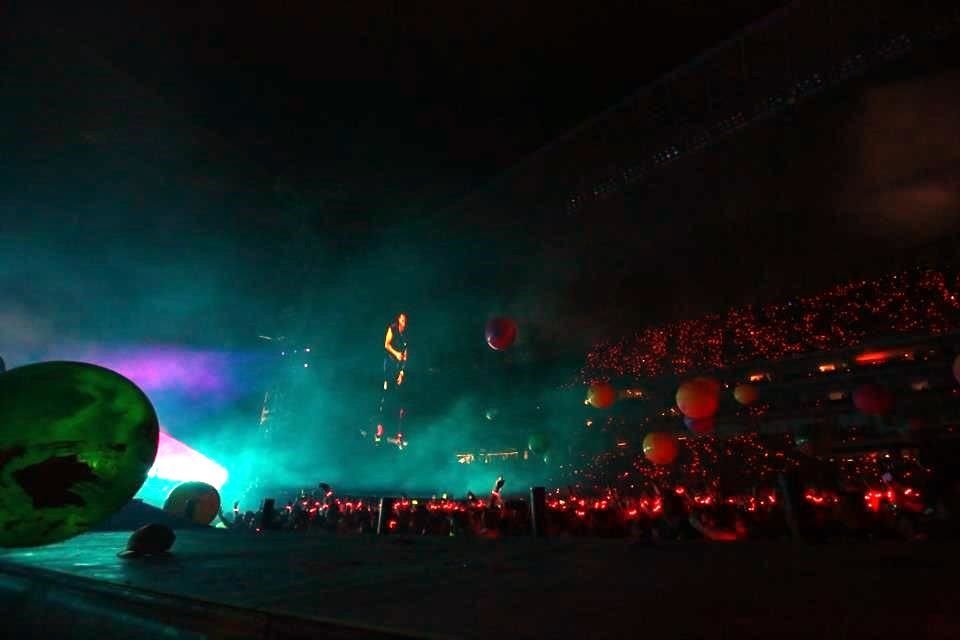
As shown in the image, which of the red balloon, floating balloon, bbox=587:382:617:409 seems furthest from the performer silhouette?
the red balloon

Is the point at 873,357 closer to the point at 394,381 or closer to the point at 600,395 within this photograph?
the point at 600,395

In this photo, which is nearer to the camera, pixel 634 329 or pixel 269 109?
pixel 269 109

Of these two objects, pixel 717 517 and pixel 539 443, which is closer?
pixel 717 517

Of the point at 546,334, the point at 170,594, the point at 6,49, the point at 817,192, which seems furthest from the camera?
the point at 546,334

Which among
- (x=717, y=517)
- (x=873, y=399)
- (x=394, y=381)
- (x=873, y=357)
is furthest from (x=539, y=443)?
(x=394, y=381)

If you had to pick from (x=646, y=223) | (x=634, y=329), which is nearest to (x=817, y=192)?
(x=646, y=223)

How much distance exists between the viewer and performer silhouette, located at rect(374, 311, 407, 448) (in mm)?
20859

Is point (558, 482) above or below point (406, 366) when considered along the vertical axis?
below

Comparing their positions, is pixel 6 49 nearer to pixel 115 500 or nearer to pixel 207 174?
pixel 207 174

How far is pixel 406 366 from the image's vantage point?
70.5 ft

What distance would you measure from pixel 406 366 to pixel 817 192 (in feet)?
58.2

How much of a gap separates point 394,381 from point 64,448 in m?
19.5

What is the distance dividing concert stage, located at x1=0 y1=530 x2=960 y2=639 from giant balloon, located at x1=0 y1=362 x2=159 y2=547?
1.17 ft

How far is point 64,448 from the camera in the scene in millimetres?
2525
